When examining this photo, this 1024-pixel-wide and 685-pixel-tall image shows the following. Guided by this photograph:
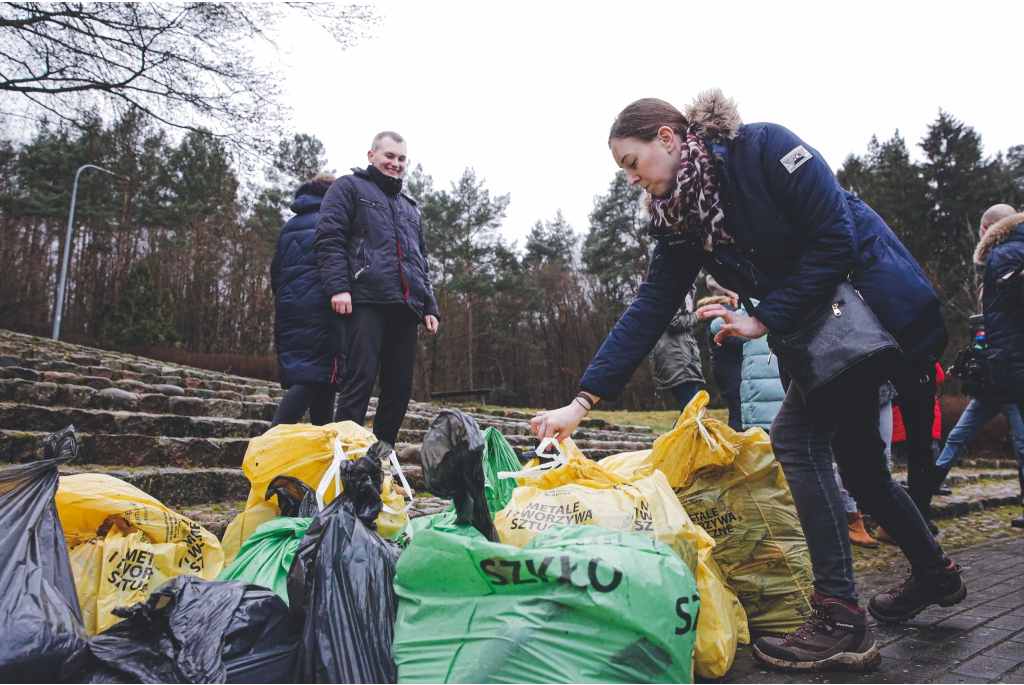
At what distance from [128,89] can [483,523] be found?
6.11m

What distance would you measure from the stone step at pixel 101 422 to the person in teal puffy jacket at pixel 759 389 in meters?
4.02

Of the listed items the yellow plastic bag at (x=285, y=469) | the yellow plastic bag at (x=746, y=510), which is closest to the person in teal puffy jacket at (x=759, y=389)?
the yellow plastic bag at (x=746, y=510)

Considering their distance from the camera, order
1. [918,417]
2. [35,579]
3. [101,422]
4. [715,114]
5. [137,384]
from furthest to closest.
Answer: [137,384]
[101,422]
[918,417]
[715,114]
[35,579]

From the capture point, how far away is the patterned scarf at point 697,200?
6.14 feet

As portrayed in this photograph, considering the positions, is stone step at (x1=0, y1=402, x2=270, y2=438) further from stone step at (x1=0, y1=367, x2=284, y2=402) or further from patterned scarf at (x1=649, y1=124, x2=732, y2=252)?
patterned scarf at (x1=649, y1=124, x2=732, y2=252)


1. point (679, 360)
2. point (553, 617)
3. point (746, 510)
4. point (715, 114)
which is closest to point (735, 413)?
point (679, 360)

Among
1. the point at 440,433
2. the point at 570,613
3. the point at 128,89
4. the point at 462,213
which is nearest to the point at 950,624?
the point at 570,613

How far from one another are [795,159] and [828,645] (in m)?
1.38

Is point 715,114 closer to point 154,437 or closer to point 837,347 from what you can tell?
point 837,347

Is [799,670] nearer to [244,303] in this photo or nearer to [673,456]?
[673,456]

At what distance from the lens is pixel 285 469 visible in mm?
2279

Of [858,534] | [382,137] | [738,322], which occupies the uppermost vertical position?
[382,137]

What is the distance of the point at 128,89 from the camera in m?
5.89

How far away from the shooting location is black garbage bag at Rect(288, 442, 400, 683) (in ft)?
4.64
